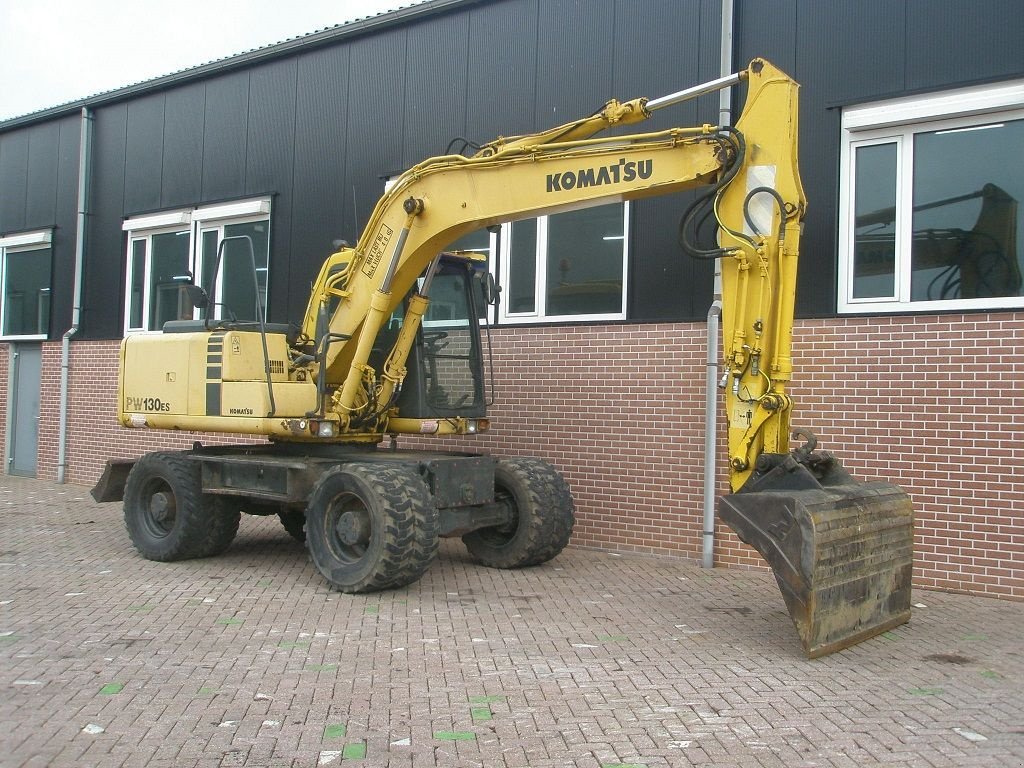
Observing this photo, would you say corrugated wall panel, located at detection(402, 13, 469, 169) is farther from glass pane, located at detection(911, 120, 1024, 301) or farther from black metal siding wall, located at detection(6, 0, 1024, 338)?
glass pane, located at detection(911, 120, 1024, 301)

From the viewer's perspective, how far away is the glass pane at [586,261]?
1032cm

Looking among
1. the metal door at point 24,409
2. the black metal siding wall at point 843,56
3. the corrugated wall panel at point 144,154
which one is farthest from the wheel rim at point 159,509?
the metal door at point 24,409

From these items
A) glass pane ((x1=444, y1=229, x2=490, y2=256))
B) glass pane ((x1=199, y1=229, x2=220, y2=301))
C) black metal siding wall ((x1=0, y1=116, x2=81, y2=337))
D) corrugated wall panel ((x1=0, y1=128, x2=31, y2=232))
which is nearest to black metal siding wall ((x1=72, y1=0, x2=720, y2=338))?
glass pane ((x1=199, y1=229, x2=220, y2=301))

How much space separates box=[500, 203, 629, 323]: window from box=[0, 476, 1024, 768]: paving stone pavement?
3.15m

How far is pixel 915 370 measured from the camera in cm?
835

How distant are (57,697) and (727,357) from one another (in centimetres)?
447

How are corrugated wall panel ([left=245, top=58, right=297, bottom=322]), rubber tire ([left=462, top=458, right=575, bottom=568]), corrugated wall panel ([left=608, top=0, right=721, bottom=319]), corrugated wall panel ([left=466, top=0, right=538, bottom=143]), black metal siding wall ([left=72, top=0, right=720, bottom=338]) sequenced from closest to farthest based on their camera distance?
rubber tire ([left=462, top=458, right=575, bottom=568]) → corrugated wall panel ([left=608, top=0, right=721, bottom=319]) → black metal siding wall ([left=72, top=0, right=720, bottom=338]) → corrugated wall panel ([left=466, top=0, right=538, bottom=143]) → corrugated wall panel ([left=245, top=58, right=297, bottom=322])

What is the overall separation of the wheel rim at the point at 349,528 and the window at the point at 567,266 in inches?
145

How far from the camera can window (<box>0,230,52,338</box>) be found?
666 inches

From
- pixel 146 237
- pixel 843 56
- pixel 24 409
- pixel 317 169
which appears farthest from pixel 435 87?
pixel 24 409

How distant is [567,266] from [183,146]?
7297 mm

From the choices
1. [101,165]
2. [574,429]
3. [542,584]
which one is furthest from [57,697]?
[101,165]

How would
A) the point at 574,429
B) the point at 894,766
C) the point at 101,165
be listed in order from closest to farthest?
the point at 894,766
the point at 574,429
the point at 101,165

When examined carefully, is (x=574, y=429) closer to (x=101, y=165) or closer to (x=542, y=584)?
(x=542, y=584)
